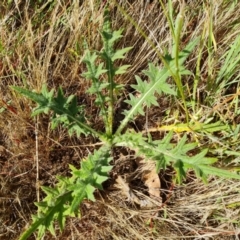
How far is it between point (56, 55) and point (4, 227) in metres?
0.78

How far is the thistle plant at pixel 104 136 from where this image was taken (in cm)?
149

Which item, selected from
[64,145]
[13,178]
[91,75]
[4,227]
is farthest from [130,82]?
[4,227]

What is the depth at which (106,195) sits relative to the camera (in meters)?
1.81

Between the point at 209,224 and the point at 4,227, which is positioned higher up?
the point at 4,227

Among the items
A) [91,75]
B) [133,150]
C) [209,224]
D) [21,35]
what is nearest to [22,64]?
[21,35]

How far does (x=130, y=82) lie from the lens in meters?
1.91

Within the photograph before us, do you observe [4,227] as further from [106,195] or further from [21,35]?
[21,35]

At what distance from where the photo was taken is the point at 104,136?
175cm

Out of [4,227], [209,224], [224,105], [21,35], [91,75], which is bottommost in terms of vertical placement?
[209,224]

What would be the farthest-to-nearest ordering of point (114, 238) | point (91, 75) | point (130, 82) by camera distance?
point (130, 82) < point (114, 238) < point (91, 75)

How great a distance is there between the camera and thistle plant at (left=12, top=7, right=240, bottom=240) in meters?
1.49

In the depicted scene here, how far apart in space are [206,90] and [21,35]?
86 centimetres

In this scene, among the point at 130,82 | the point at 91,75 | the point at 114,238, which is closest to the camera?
the point at 91,75

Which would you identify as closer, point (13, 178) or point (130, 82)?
point (13, 178)
